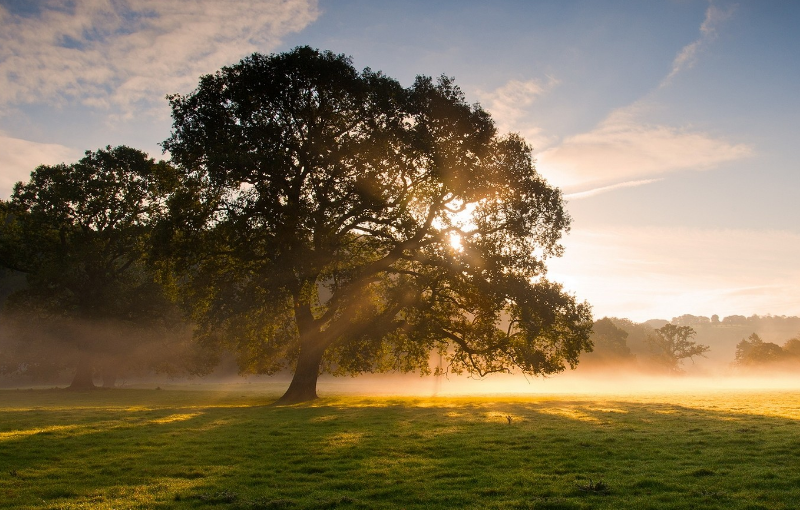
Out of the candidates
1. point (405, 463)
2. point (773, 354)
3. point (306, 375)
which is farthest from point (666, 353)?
point (405, 463)

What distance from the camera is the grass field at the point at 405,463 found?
399 inches

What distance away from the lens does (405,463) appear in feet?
43.7

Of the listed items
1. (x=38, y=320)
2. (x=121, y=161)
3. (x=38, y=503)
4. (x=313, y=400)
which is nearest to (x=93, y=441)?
(x=38, y=503)

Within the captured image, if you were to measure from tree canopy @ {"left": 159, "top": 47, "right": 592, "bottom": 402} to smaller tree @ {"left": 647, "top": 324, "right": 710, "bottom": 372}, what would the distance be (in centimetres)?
9050

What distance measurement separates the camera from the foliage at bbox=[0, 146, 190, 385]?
4656 cm

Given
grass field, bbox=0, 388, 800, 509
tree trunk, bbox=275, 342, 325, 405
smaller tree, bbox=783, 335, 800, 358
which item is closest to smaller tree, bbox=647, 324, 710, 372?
smaller tree, bbox=783, 335, 800, 358

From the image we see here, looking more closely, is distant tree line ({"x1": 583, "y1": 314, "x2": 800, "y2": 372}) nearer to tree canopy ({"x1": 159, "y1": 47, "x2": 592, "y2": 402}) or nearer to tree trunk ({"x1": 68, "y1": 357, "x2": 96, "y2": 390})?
tree canopy ({"x1": 159, "y1": 47, "x2": 592, "y2": 402})

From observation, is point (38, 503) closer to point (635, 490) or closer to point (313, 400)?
point (635, 490)

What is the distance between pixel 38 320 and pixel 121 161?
63.6 ft

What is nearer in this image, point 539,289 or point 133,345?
point 539,289

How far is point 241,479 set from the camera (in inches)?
470

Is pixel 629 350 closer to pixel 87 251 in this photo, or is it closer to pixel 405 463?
pixel 87 251

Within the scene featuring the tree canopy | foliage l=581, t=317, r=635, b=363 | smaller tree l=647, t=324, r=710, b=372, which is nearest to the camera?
the tree canopy

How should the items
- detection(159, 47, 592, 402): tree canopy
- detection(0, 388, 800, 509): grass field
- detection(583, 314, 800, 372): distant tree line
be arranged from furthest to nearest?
detection(583, 314, 800, 372): distant tree line < detection(159, 47, 592, 402): tree canopy < detection(0, 388, 800, 509): grass field
